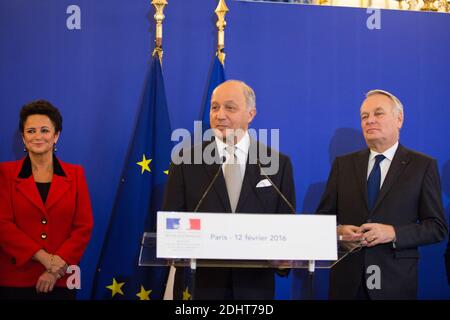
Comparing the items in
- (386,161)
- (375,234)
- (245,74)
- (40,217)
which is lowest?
(375,234)

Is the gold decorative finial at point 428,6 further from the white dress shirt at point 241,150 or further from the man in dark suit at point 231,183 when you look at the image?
the white dress shirt at point 241,150

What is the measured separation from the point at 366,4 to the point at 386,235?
2621mm

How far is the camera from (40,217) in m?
3.70

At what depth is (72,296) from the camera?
12.4 feet

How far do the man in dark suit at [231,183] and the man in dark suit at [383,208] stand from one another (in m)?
0.45

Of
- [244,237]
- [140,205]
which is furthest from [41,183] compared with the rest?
[244,237]

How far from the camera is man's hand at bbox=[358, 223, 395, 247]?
3287 mm

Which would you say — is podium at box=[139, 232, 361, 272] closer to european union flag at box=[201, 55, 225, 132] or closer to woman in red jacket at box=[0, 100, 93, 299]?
woman in red jacket at box=[0, 100, 93, 299]

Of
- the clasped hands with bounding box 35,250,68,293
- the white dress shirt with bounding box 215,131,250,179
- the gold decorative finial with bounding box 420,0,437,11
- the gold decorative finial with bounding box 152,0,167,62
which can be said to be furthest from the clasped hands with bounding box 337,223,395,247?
the gold decorative finial with bounding box 420,0,437,11

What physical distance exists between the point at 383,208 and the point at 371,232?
27cm

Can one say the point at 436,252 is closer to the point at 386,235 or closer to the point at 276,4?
the point at 386,235

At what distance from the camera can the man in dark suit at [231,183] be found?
298cm

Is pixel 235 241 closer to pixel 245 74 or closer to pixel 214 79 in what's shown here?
pixel 214 79

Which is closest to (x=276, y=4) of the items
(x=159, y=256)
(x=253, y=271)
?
(x=253, y=271)
